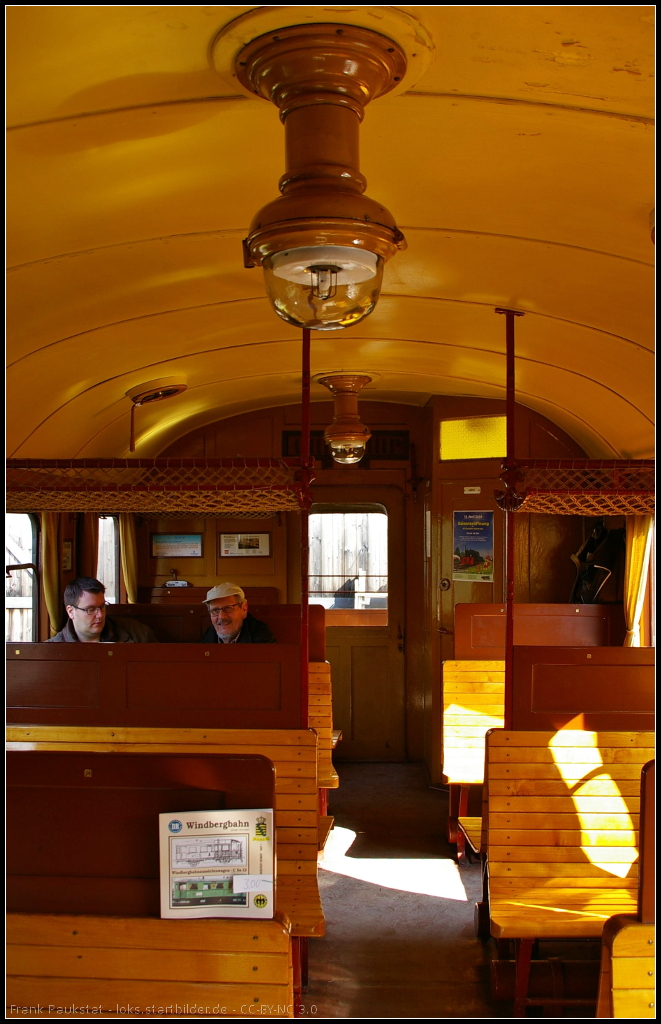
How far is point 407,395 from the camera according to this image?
7.61 meters

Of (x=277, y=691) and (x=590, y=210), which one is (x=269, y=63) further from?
(x=277, y=691)

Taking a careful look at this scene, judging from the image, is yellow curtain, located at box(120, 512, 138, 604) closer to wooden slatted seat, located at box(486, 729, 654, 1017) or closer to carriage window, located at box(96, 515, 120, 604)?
carriage window, located at box(96, 515, 120, 604)

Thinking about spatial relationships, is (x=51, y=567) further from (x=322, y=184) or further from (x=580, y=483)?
(x=322, y=184)

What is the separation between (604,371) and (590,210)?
229 cm

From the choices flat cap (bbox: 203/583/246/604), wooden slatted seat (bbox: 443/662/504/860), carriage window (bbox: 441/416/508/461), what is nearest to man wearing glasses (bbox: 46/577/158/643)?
flat cap (bbox: 203/583/246/604)


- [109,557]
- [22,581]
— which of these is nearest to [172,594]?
[109,557]

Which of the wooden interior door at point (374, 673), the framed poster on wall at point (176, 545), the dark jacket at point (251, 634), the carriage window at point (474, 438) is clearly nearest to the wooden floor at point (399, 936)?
the wooden interior door at point (374, 673)

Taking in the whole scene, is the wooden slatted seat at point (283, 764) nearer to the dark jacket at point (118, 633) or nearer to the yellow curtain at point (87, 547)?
the dark jacket at point (118, 633)

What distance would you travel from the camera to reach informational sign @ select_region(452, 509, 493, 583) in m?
7.21

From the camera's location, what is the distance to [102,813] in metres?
2.44

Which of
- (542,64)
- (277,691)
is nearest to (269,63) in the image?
(542,64)

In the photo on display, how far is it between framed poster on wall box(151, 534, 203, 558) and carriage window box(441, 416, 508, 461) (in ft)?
8.39

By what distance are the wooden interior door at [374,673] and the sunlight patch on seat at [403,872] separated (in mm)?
2127

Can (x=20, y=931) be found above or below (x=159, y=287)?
below
